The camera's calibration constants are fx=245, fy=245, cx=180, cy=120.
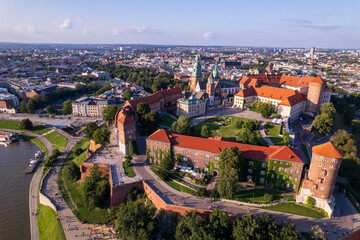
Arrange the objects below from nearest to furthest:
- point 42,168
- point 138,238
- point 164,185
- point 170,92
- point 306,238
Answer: point 306,238, point 138,238, point 164,185, point 42,168, point 170,92

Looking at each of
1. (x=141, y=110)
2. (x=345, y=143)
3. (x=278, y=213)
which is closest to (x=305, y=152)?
(x=345, y=143)

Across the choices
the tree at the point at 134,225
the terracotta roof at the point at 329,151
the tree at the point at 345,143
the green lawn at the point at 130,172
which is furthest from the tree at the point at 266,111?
the tree at the point at 134,225

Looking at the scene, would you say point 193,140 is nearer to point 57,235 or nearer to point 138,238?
point 138,238

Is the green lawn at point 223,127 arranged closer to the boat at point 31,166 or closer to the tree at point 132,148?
the tree at point 132,148

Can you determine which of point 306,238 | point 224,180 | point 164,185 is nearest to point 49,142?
point 164,185

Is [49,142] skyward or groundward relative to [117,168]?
groundward

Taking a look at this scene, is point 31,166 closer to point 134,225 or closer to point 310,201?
point 134,225

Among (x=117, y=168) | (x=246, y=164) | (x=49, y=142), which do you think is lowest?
(x=49, y=142)
